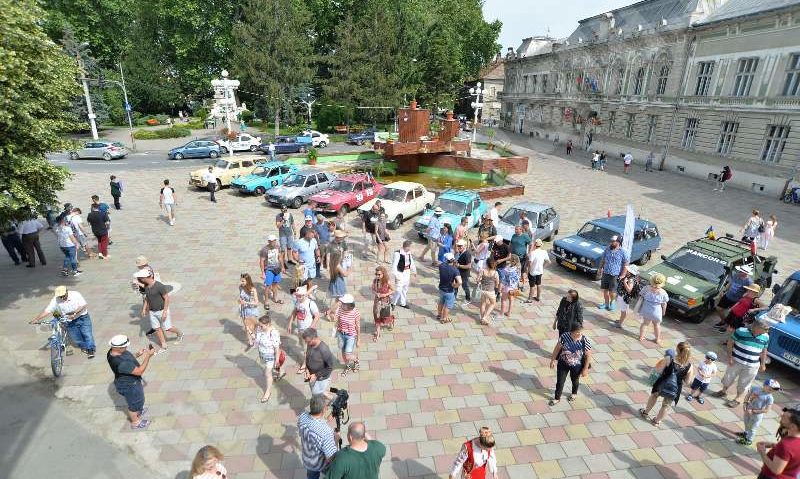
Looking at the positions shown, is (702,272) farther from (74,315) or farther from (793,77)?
(793,77)

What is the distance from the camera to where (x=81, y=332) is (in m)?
8.18

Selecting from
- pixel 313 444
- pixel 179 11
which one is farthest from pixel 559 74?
pixel 313 444

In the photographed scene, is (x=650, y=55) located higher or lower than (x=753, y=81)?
higher

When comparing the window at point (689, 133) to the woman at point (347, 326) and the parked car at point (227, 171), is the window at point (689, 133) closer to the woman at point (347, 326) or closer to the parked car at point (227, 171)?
the parked car at point (227, 171)

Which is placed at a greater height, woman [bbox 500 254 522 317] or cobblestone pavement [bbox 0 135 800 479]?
woman [bbox 500 254 522 317]

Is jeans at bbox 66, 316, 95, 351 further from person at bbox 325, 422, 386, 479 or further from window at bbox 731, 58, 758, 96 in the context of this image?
window at bbox 731, 58, 758, 96

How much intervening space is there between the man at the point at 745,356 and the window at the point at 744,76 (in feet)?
89.4

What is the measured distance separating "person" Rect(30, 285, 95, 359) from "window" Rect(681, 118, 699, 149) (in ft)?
120

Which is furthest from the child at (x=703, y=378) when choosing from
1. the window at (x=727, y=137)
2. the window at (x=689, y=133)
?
the window at (x=689, y=133)

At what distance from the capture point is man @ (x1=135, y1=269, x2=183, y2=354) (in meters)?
8.24

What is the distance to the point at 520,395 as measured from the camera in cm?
757

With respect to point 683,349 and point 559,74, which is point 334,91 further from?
point 683,349

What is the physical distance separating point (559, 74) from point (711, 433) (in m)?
48.2

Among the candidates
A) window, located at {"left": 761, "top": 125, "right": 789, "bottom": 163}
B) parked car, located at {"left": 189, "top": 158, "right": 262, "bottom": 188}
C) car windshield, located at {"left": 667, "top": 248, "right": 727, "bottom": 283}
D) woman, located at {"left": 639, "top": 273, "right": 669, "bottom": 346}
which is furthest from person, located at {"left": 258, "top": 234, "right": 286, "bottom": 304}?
window, located at {"left": 761, "top": 125, "right": 789, "bottom": 163}
